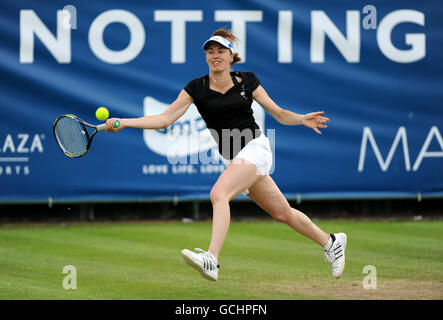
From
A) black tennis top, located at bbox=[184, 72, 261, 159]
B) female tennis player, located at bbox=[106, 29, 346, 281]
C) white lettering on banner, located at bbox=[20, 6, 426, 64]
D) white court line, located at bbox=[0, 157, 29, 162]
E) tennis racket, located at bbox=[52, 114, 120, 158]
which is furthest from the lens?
white lettering on banner, located at bbox=[20, 6, 426, 64]

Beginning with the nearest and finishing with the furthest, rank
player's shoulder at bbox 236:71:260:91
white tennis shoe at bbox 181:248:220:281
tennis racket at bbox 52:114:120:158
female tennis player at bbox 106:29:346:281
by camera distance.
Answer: white tennis shoe at bbox 181:248:220:281 → female tennis player at bbox 106:29:346:281 → player's shoulder at bbox 236:71:260:91 → tennis racket at bbox 52:114:120:158

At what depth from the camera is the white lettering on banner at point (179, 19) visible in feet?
31.0

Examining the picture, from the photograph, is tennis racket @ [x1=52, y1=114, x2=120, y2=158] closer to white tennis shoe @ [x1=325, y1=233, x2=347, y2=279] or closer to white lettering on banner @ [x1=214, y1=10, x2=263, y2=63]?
white tennis shoe @ [x1=325, y1=233, x2=347, y2=279]

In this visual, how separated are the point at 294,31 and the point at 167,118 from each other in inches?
171

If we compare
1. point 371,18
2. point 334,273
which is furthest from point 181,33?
point 334,273

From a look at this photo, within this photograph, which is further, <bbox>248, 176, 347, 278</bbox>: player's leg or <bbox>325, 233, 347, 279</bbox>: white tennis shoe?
<bbox>325, 233, 347, 279</bbox>: white tennis shoe

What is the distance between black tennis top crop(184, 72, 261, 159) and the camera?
5.46 meters

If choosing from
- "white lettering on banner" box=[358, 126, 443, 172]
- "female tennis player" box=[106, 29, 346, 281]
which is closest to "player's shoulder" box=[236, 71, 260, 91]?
"female tennis player" box=[106, 29, 346, 281]

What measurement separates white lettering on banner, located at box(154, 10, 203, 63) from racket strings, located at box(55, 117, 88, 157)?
153 inches

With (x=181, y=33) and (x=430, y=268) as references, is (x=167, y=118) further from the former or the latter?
(x=181, y=33)

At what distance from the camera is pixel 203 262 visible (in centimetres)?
504

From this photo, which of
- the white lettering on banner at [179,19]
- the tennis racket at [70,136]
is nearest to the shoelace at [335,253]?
the tennis racket at [70,136]

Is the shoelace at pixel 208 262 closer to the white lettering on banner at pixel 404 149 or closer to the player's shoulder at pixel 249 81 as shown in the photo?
the player's shoulder at pixel 249 81

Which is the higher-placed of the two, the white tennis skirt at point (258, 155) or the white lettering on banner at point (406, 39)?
the white lettering on banner at point (406, 39)
